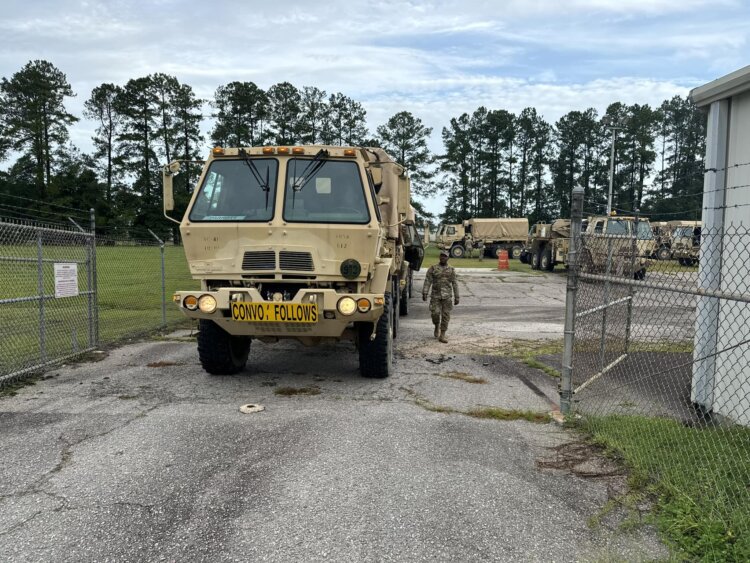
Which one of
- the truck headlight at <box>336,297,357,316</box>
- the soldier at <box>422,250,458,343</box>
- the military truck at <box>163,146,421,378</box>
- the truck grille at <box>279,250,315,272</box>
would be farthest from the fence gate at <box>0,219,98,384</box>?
the soldier at <box>422,250,458,343</box>

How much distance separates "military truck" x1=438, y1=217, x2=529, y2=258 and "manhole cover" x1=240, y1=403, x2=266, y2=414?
113 ft

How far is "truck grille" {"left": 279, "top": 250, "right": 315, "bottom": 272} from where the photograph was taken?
5.82m

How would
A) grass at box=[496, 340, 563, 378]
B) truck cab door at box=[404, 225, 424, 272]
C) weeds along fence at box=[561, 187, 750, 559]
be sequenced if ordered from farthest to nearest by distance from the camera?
1. truck cab door at box=[404, 225, 424, 272]
2. grass at box=[496, 340, 563, 378]
3. weeds along fence at box=[561, 187, 750, 559]

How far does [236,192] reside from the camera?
6262mm

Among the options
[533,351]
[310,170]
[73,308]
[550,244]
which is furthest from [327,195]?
[550,244]

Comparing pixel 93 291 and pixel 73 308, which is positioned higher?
pixel 93 291

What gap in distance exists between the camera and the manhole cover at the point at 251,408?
5.30 meters

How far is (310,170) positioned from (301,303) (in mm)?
1576

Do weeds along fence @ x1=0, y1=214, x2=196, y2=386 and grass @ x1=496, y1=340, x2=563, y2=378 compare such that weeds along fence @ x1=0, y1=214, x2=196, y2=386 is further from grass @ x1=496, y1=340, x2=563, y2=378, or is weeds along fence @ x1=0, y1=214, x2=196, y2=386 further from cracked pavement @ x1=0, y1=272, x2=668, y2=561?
grass @ x1=496, y1=340, x2=563, y2=378

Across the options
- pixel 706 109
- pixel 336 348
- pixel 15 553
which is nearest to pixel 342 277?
pixel 336 348

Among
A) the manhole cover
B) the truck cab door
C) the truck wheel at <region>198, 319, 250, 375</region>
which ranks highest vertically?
the truck cab door

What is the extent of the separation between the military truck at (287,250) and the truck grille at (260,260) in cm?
1

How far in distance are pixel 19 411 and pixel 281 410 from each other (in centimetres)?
244

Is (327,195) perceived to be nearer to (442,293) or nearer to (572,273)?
(572,273)
